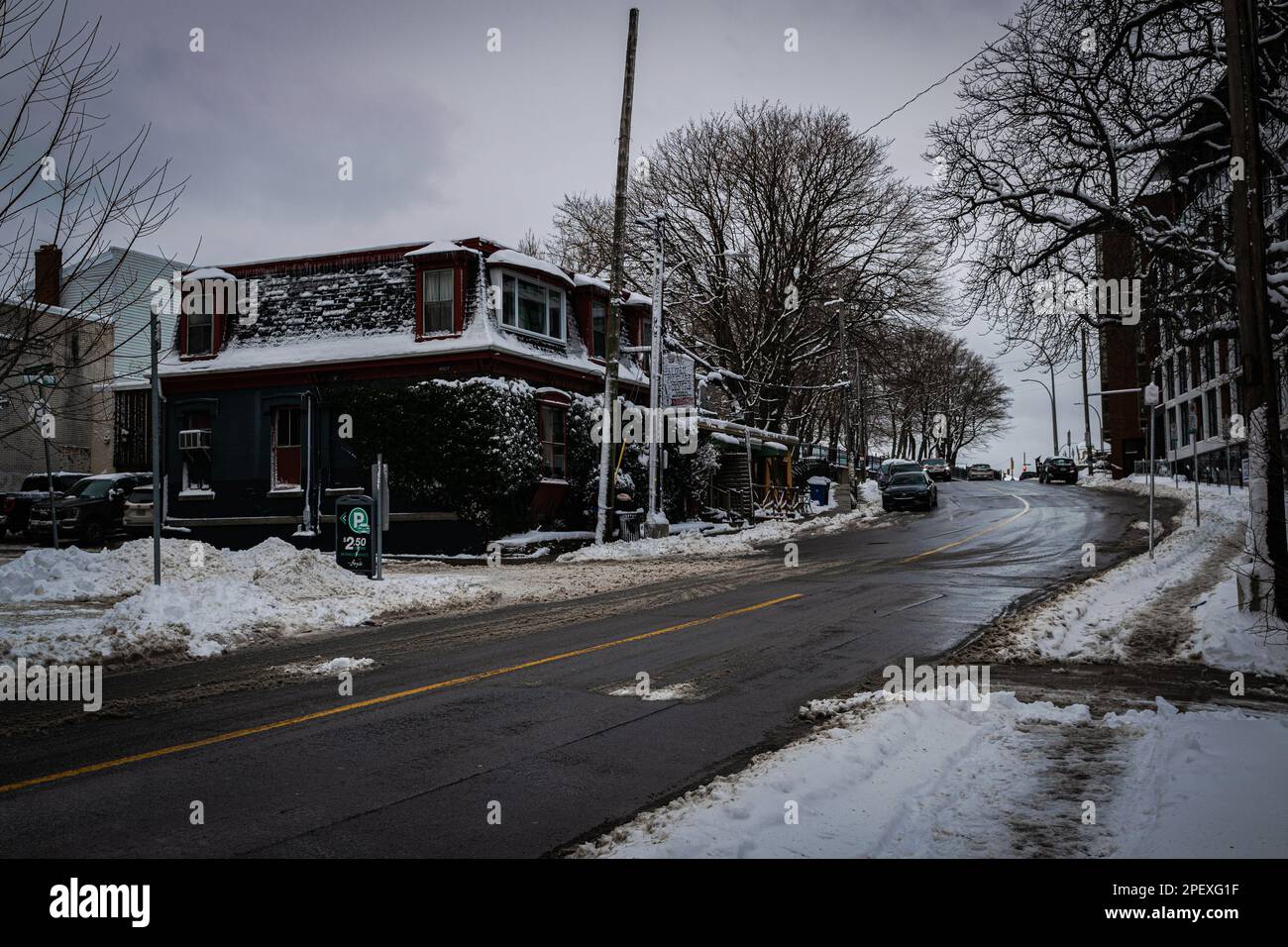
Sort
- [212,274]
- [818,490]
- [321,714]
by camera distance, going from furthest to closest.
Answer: [818,490] → [212,274] → [321,714]

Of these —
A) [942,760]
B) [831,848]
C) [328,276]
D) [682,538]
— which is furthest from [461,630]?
[328,276]

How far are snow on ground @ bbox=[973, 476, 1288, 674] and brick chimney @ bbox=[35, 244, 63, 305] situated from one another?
9760 mm

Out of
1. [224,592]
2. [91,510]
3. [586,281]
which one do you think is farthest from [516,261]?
[224,592]

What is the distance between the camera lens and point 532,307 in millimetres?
28688

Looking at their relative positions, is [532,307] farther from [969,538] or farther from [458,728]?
[458,728]

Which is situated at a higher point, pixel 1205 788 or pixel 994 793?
pixel 1205 788

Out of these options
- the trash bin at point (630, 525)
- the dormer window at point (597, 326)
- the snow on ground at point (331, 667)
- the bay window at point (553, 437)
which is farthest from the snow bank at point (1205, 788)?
the dormer window at point (597, 326)

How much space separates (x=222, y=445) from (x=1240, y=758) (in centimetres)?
2926

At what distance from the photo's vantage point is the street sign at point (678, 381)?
2756 centimetres

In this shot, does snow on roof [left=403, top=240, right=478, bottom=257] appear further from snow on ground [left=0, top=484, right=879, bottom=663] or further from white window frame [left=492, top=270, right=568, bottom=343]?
snow on ground [left=0, top=484, right=879, bottom=663]

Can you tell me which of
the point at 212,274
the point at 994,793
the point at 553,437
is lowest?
the point at 994,793

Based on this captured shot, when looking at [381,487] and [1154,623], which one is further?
[381,487]

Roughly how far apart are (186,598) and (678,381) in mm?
17546

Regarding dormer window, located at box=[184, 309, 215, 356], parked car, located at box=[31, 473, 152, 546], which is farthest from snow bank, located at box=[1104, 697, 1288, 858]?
parked car, located at box=[31, 473, 152, 546]
